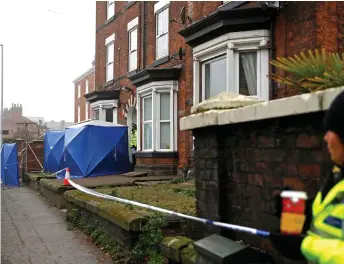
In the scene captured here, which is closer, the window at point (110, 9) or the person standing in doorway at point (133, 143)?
Answer: the person standing in doorway at point (133, 143)

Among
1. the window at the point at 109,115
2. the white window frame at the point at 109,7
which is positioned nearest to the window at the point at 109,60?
the white window frame at the point at 109,7

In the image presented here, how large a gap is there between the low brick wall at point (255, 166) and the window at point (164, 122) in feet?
32.2

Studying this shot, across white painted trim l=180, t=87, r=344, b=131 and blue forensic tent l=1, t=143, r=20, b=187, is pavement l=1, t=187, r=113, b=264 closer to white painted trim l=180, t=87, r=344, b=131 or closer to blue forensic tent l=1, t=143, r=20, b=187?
white painted trim l=180, t=87, r=344, b=131

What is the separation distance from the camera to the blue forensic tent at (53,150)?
18.2 m


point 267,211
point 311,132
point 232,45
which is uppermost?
point 232,45

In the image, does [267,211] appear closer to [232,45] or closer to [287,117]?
[287,117]

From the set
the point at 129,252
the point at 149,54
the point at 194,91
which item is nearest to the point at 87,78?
the point at 149,54

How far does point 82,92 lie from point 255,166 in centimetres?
4003

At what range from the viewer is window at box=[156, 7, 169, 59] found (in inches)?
590

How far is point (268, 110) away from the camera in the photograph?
322 cm

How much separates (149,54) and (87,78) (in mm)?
24955

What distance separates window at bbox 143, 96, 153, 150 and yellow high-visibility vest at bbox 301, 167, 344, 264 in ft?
43.0

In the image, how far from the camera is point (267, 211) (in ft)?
11.2

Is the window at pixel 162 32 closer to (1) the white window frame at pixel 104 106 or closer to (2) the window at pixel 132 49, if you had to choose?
(2) the window at pixel 132 49
